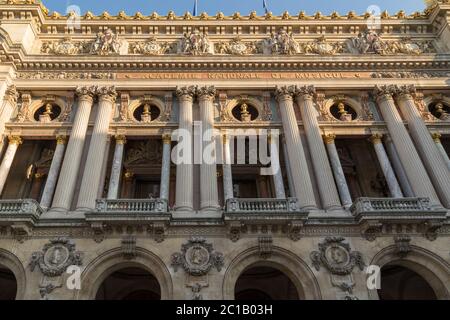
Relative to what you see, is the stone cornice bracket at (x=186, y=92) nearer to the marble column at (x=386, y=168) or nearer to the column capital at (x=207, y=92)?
the column capital at (x=207, y=92)

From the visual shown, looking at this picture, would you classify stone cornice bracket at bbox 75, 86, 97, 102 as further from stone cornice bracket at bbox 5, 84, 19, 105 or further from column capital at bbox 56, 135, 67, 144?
stone cornice bracket at bbox 5, 84, 19, 105

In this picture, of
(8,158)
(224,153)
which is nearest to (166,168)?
(224,153)

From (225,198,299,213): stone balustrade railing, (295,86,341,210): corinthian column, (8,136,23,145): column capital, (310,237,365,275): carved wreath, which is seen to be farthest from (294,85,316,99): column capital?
(8,136,23,145): column capital

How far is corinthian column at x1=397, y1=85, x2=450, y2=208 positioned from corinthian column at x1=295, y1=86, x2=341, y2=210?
5240mm

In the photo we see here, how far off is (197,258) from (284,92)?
450 inches

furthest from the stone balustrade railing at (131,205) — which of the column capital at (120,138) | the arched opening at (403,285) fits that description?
the arched opening at (403,285)

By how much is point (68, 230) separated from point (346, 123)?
15.8 metres

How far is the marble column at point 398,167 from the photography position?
19.6 m

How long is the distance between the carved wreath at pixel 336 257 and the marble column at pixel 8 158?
1549 centimetres

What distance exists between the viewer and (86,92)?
72.6ft

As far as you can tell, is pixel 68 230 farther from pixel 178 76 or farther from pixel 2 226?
pixel 178 76

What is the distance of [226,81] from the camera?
76.0 ft

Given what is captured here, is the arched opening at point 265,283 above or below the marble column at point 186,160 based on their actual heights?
below
